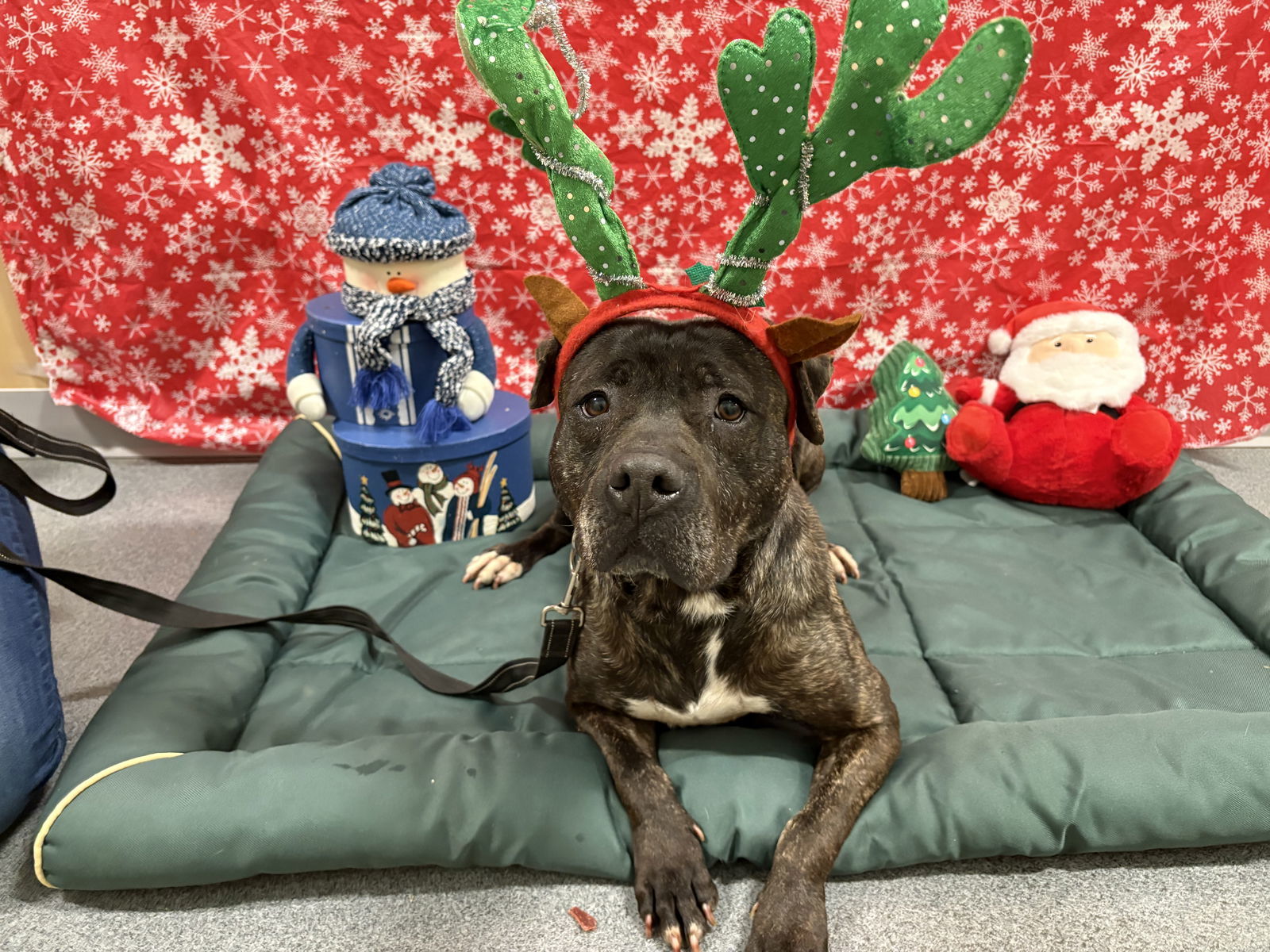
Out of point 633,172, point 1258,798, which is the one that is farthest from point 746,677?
point 633,172

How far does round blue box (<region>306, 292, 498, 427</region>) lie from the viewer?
2.31 m

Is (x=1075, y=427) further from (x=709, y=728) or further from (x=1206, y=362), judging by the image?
(x=709, y=728)

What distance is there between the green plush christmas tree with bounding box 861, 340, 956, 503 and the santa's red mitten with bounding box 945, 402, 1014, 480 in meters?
0.05

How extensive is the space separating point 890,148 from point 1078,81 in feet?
5.95

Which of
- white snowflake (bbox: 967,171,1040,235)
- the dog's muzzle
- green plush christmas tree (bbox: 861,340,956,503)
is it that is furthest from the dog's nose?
white snowflake (bbox: 967,171,1040,235)

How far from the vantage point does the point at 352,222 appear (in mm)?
2195

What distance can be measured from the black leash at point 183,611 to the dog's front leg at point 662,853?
263 millimetres

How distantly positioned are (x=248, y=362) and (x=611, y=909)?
7.62 ft

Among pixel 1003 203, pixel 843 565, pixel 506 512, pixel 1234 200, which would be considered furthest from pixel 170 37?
pixel 1234 200

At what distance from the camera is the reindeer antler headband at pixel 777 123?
125 cm

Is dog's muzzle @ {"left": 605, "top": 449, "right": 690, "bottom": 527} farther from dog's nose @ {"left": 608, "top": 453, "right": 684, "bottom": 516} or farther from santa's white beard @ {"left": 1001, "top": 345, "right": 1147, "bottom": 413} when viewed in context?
santa's white beard @ {"left": 1001, "top": 345, "right": 1147, "bottom": 413}

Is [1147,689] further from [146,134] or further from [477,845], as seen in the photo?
[146,134]

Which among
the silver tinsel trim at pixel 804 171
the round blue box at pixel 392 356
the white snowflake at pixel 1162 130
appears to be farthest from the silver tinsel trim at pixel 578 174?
the white snowflake at pixel 1162 130

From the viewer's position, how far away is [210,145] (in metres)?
2.79
